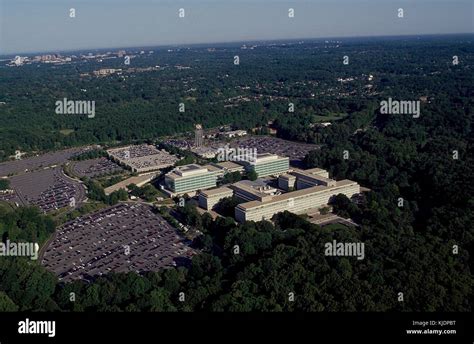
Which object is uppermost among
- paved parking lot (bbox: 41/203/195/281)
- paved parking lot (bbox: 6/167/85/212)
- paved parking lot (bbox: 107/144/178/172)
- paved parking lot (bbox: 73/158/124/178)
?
paved parking lot (bbox: 107/144/178/172)

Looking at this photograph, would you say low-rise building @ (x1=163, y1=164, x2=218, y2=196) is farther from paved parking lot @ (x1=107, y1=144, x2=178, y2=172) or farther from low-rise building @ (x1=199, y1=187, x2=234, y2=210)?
paved parking lot @ (x1=107, y1=144, x2=178, y2=172)

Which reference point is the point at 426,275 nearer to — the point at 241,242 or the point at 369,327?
the point at 241,242

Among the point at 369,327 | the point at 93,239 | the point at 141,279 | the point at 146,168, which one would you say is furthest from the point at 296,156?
the point at 369,327

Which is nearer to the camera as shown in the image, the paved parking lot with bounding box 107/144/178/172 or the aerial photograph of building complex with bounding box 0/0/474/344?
the aerial photograph of building complex with bounding box 0/0/474/344

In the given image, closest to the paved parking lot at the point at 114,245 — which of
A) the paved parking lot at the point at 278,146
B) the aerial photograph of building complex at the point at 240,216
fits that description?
the aerial photograph of building complex at the point at 240,216

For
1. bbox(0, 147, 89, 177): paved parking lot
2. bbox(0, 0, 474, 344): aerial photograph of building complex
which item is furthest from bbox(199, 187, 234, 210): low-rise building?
bbox(0, 147, 89, 177): paved parking lot

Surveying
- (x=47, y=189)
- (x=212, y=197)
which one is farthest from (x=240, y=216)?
(x=47, y=189)

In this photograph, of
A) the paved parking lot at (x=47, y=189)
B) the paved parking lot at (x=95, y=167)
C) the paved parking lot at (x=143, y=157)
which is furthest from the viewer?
the paved parking lot at (x=143, y=157)

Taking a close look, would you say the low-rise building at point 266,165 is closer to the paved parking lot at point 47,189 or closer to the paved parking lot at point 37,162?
the paved parking lot at point 47,189
